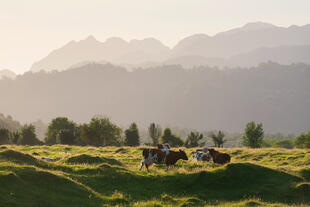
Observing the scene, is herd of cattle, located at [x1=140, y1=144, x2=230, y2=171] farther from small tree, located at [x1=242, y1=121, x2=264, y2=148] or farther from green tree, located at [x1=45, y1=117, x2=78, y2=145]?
green tree, located at [x1=45, y1=117, x2=78, y2=145]

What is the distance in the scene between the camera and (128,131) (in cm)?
10506

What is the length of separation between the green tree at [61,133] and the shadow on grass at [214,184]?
3063 inches

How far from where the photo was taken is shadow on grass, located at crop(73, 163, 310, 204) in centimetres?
2128

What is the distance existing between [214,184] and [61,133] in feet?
273

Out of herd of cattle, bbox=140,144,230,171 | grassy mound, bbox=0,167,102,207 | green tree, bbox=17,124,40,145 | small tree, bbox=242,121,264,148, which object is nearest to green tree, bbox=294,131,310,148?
small tree, bbox=242,121,264,148

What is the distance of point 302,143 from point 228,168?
114652 millimetres

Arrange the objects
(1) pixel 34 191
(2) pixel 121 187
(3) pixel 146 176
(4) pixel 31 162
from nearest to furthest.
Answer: (1) pixel 34 191 < (2) pixel 121 187 < (3) pixel 146 176 < (4) pixel 31 162

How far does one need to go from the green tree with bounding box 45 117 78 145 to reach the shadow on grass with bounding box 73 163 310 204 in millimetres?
77805

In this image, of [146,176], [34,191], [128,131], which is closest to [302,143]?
[128,131]

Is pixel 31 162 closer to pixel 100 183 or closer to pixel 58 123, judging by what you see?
pixel 100 183

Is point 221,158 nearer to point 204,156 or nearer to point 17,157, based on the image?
point 204,156

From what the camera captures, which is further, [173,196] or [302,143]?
[302,143]

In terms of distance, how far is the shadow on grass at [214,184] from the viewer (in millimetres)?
21281

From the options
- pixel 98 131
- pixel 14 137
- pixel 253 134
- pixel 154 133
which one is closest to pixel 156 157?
pixel 253 134
